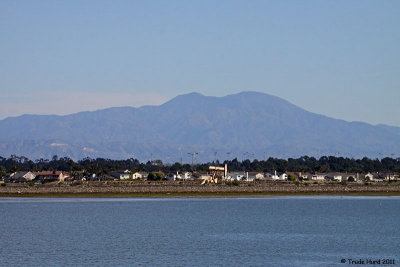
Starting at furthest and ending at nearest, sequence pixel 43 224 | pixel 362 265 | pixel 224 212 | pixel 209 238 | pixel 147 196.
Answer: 1. pixel 147 196
2. pixel 224 212
3. pixel 43 224
4. pixel 209 238
5. pixel 362 265

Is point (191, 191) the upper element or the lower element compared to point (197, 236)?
upper

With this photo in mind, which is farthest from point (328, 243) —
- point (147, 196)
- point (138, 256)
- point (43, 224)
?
point (147, 196)

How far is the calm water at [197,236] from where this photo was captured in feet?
151

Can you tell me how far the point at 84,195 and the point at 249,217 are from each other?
193ft

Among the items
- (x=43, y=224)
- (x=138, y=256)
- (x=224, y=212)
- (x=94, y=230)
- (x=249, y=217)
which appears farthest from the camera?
(x=224, y=212)

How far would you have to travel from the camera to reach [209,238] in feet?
190

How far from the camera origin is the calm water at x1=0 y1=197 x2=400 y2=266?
151 ft

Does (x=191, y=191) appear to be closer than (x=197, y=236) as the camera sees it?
No

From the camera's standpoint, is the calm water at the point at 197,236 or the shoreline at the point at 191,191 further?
the shoreline at the point at 191,191

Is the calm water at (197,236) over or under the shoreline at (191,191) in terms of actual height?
under

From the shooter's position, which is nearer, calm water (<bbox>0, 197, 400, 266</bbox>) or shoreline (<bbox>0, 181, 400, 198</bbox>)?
calm water (<bbox>0, 197, 400, 266</bbox>)

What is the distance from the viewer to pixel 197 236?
5969 centimetres

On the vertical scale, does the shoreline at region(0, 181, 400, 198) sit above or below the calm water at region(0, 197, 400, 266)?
above

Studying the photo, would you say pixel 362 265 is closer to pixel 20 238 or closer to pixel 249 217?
pixel 20 238
